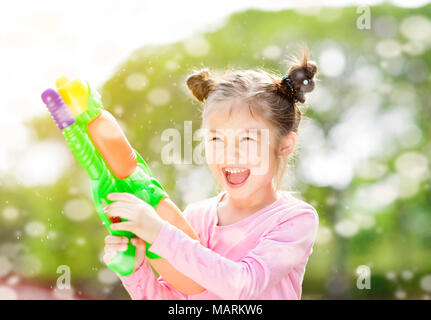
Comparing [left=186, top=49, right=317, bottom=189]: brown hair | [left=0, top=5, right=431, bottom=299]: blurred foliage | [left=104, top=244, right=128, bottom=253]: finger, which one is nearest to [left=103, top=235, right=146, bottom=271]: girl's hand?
[left=104, top=244, right=128, bottom=253]: finger

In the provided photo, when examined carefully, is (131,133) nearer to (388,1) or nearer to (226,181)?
(388,1)

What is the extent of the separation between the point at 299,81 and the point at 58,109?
2.15ft

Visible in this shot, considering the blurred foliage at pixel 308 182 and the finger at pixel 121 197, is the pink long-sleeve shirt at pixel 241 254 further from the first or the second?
the blurred foliage at pixel 308 182

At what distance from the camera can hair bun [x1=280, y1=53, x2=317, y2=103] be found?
1396mm

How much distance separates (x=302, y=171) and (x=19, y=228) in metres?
2.35

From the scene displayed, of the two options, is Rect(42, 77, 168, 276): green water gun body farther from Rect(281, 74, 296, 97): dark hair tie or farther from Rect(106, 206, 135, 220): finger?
Rect(281, 74, 296, 97): dark hair tie

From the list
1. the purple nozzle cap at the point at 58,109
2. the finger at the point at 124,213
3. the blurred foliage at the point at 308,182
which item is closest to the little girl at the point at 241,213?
the finger at the point at 124,213

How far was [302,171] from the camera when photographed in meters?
3.69

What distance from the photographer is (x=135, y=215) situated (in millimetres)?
1098

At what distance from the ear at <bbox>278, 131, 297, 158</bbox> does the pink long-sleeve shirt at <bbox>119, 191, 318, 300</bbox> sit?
12 cm

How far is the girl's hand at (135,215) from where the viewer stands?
1100mm

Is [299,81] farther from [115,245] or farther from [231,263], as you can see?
[115,245]

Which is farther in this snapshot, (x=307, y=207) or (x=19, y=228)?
(x=19, y=228)

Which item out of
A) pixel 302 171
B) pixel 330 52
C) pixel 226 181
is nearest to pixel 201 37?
pixel 330 52
